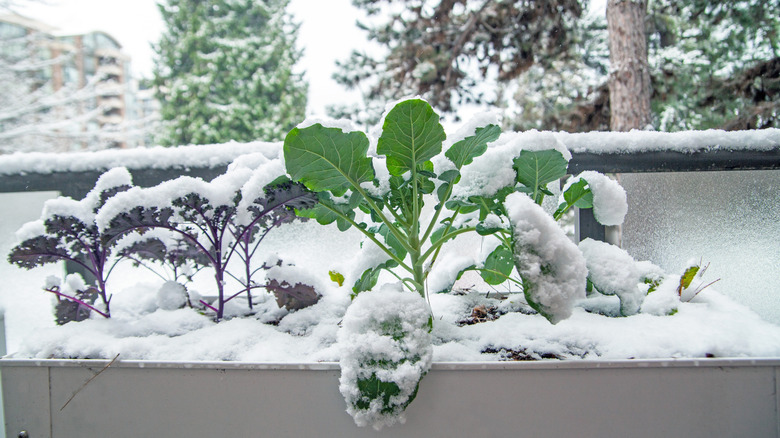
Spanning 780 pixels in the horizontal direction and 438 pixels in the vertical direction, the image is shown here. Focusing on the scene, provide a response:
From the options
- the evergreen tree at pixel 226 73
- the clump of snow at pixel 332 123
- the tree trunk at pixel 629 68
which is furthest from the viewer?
the evergreen tree at pixel 226 73

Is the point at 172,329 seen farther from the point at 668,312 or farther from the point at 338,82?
the point at 338,82

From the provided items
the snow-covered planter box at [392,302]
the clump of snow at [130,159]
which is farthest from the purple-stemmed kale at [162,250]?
the clump of snow at [130,159]

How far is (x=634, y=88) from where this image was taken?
2.58m

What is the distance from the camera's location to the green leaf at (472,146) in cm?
54

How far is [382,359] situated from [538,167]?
33 cm

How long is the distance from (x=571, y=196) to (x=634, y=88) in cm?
238

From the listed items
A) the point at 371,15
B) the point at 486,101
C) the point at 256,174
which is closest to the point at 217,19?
the point at 371,15

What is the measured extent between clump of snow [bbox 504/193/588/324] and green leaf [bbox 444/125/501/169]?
122 millimetres

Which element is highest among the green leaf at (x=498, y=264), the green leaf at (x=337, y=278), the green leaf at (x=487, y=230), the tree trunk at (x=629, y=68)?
the tree trunk at (x=629, y=68)

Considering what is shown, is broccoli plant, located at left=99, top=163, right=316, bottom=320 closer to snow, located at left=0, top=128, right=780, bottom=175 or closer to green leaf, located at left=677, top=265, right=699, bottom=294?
snow, located at left=0, top=128, right=780, bottom=175

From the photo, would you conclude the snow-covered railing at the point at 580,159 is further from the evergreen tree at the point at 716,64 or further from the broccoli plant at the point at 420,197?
the evergreen tree at the point at 716,64

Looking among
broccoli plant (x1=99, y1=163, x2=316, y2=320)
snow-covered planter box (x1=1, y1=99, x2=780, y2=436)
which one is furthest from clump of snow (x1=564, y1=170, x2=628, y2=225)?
broccoli plant (x1=99, y1=163, x2=316, y2=320)

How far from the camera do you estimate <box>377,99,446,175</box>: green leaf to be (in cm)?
49

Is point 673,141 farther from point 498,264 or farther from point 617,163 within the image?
point 498,264
